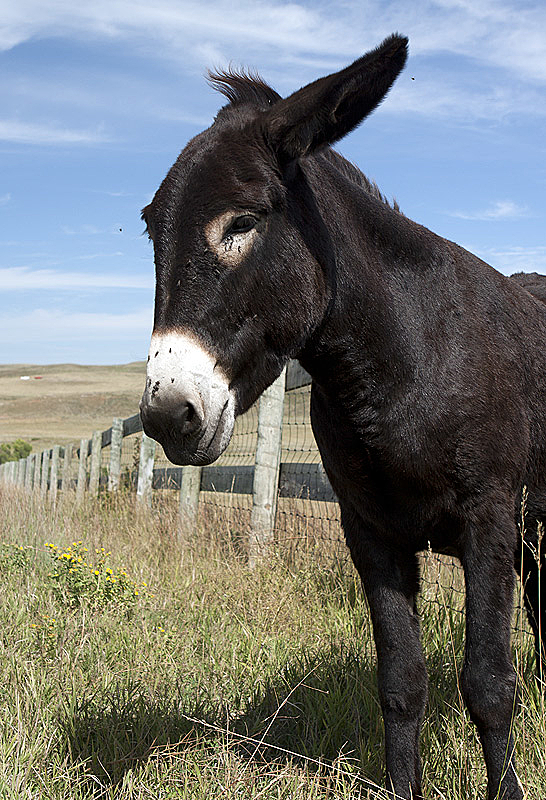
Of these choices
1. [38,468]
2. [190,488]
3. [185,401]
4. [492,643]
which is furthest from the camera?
[38,468]

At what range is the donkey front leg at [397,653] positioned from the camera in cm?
264

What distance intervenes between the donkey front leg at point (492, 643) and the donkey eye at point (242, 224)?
1.19 metres

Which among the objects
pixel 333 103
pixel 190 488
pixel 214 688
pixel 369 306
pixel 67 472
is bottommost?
pixel 214 688

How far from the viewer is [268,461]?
19.5 feet

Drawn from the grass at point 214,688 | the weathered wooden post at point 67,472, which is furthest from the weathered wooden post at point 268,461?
the weathered wooden post at point 67,472

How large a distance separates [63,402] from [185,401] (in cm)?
7901

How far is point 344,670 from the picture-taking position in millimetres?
3416

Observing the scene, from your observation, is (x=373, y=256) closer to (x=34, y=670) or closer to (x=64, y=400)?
(x=34, y=670)

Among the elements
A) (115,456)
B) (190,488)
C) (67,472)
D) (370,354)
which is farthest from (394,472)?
(67,472)

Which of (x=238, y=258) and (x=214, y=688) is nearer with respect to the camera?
(x=238, y=258)

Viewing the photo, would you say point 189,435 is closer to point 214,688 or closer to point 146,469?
point 214,688

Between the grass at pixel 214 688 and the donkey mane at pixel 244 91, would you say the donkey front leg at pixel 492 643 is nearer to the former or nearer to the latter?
the grass at pixel 214 688

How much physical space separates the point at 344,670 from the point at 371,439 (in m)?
1.48

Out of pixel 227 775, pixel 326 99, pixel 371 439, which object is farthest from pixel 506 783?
pixel 326 99
